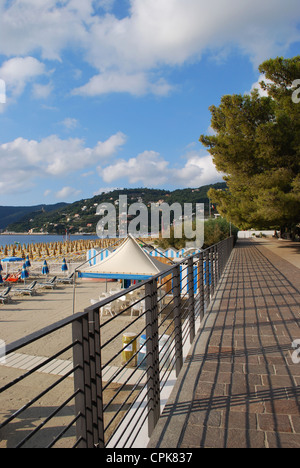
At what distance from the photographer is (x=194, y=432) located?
2258mm

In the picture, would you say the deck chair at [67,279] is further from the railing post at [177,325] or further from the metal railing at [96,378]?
the railing post at [177,325]

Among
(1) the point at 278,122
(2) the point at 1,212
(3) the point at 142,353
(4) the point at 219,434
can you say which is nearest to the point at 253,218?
(1) the point at 278,122

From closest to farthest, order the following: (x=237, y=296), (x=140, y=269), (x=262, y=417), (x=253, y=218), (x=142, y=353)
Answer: (x=262, y=417) < (x=142, y=353) < (x=237, y=296) < (x=140, y=269) < (x=253, y=218)

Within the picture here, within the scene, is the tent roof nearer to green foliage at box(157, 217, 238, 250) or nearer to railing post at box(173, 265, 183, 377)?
railing post at box(173, 265, 183, 377)

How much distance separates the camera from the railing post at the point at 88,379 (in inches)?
59.1

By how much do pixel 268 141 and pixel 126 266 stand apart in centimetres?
1121

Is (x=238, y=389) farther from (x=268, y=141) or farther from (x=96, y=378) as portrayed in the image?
(x=268, y=141)

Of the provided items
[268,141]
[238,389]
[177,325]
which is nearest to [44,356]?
[177,325]

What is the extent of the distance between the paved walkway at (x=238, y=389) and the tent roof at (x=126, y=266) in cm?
444

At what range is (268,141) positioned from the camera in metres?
16.7

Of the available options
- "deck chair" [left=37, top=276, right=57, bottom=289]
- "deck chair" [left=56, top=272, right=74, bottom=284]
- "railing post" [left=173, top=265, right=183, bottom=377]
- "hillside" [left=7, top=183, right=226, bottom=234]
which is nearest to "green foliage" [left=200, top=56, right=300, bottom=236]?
"deck chair" [left=56, top=272, right=74, bottom=284]

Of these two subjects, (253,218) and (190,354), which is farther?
(253,218)
